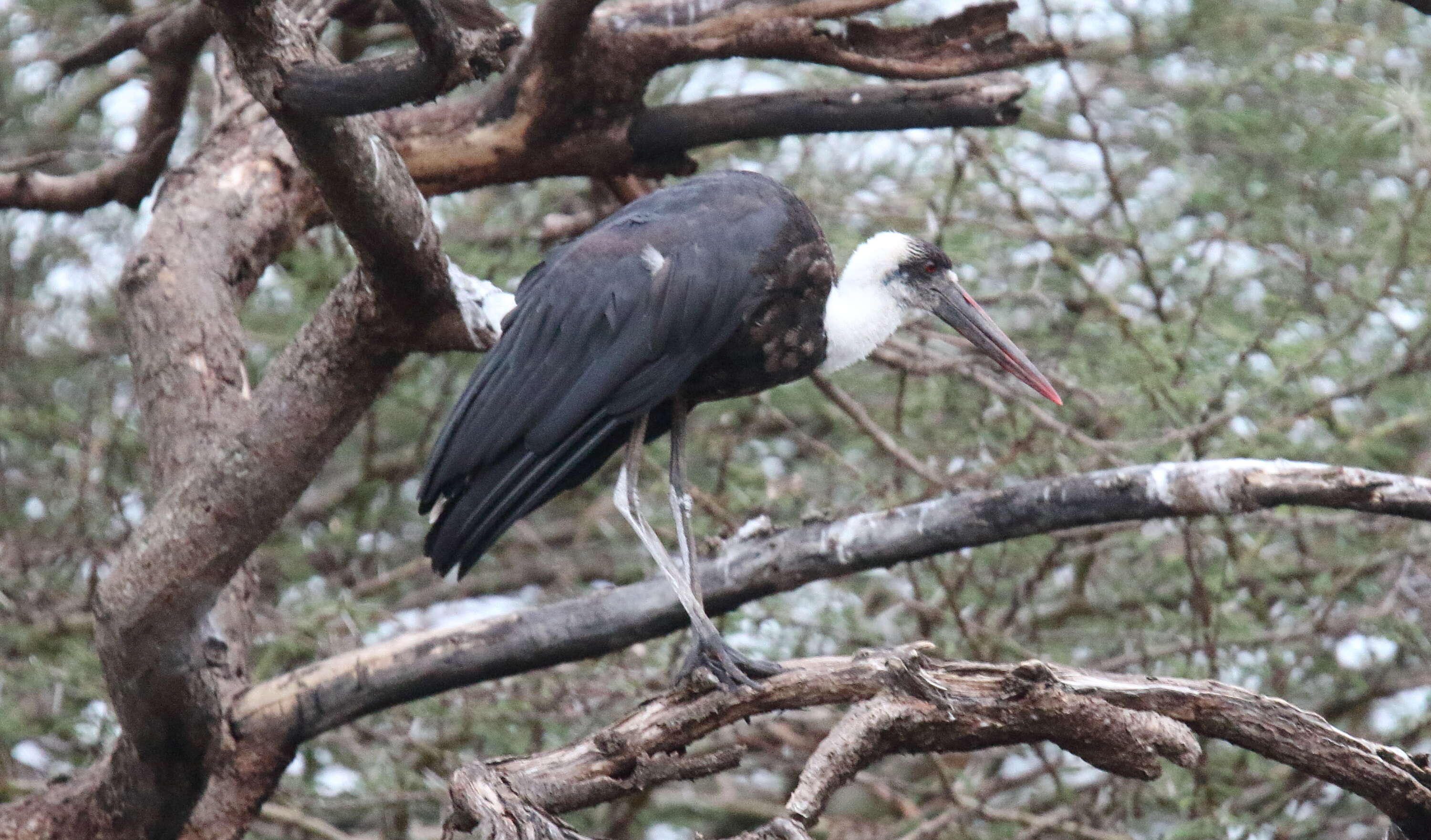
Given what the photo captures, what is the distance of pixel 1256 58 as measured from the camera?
5617mm

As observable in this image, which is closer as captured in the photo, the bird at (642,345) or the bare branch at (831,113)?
the bird at (642,345)

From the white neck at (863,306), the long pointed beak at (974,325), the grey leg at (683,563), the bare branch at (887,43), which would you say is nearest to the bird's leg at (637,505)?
→ the grey leg at (683,563)

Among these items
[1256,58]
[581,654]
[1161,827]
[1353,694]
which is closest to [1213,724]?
[581,654]

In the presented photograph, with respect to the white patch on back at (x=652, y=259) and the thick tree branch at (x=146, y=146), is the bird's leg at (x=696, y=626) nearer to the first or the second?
the white patch on back at (x=652, y=259)

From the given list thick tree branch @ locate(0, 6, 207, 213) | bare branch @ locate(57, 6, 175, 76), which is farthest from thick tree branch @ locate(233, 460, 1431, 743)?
bare branch @ locate(57, 6, 175, 76)

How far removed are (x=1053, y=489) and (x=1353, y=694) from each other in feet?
6.46

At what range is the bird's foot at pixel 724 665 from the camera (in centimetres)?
327

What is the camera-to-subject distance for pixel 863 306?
3.85 meters

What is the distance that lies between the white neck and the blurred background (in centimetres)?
40

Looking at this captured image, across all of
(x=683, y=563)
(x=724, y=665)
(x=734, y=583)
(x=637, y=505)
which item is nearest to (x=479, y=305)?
(x=637, y=505)

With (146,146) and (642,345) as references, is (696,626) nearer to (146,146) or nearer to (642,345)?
(642,345)

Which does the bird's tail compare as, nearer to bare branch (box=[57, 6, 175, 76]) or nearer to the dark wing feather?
the dark wing feather

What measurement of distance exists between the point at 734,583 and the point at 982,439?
1472 mm

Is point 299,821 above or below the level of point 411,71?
below
